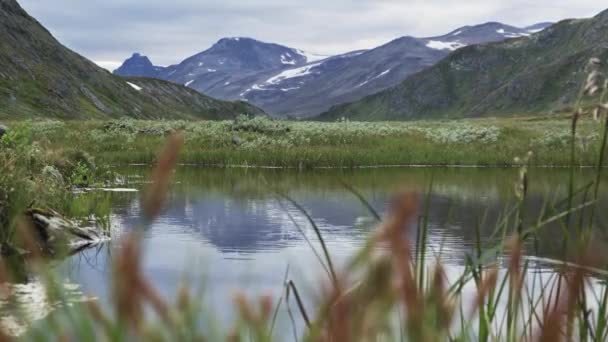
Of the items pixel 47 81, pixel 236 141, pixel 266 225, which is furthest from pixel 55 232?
pixel 47 81

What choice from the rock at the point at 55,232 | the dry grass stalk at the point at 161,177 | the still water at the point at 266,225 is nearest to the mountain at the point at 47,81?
the still water at the point at 266,225

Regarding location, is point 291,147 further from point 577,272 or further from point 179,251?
point 577,272

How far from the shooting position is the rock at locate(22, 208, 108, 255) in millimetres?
15531

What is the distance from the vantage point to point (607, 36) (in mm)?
187000

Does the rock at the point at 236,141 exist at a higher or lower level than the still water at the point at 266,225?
higher

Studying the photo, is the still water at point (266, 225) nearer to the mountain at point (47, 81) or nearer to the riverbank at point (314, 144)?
the riverbank at point (314, 144)

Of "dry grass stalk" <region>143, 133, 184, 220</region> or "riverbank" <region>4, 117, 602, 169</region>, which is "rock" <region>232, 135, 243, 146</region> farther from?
"dry grass stalk" <region>143, 133, 184, 220</region>

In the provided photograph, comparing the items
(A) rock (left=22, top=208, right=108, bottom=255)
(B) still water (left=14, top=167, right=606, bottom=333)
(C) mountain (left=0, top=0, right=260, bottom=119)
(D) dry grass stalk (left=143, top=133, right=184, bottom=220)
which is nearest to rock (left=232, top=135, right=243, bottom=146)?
(B) still water (left=14, top=167, right=606, bottom=333)

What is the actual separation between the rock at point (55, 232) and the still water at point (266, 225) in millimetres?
447

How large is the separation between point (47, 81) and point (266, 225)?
110 meters

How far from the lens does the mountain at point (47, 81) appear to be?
371 feet

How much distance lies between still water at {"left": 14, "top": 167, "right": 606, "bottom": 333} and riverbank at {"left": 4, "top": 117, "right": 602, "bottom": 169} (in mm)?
5814

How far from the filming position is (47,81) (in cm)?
12462

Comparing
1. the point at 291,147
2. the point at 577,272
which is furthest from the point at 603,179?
the point at 577,272
